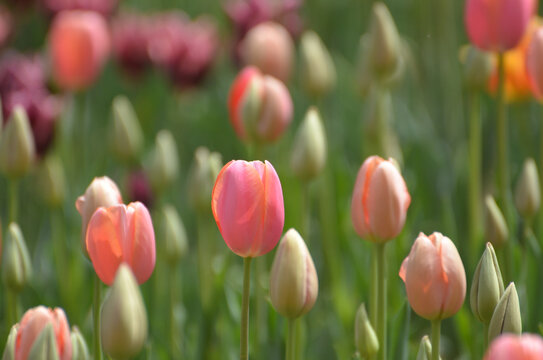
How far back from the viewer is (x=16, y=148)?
114 cm

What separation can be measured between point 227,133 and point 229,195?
1441mm

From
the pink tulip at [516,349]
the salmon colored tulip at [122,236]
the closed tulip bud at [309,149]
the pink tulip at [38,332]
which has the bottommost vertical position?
the pink tulip at [38,332]

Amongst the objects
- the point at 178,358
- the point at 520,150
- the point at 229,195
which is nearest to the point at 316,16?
the point at 520,150

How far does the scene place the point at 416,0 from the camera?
2578 mm

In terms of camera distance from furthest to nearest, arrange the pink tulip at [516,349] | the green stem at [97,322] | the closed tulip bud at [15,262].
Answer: the closed tulip bud at [15,262] → the green stem at [97,322] → the pink tulip at [516,349]

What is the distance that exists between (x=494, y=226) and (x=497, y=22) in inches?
12.2

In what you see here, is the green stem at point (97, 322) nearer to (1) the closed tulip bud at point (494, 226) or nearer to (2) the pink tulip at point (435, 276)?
Answer: (2) the pink tulip at point (435, 276)

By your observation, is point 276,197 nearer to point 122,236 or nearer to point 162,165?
point 122,236

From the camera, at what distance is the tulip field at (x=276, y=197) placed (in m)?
0.77

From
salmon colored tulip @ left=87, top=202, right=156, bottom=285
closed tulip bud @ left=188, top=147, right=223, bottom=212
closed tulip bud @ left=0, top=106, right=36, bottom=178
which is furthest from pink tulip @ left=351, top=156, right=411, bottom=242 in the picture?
closed tulip bud @ left=0, top=106, right=36, bottom=178

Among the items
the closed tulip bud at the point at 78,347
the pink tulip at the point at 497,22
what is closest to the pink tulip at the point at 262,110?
the pink tulip at the point at 497,22

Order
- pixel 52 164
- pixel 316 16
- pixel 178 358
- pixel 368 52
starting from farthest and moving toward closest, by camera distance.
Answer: pixel 316 16, pixel 52 164, pixel 368 52, pixel 178 358

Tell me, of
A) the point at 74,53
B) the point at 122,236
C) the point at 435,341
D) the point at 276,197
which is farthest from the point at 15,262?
the point at 74,53

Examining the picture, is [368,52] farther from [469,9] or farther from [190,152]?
[190,152]
